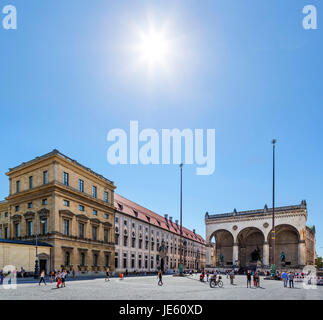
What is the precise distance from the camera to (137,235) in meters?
67.4

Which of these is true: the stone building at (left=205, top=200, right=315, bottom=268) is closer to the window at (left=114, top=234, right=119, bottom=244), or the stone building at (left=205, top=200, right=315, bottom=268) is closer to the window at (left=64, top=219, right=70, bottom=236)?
the window at (left=114, top=234, right=119, bottom=244)

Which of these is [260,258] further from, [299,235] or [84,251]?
[84,251]

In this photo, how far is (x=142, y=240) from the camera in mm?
69312

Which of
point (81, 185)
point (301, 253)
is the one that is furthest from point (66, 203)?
point (301, 253)

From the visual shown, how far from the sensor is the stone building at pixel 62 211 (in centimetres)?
4347

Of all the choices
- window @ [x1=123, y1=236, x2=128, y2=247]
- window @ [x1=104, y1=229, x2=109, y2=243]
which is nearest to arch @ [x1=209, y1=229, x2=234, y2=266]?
window @ [x1=123, y1=236, x2=128, y2=247]

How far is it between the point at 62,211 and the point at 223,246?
145ft

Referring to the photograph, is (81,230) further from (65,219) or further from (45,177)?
(45,177)

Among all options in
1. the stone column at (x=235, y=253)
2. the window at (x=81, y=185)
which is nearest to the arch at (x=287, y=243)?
the stone column at (x=235, y=253)

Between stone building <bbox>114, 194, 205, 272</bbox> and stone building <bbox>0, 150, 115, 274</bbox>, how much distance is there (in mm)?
5718

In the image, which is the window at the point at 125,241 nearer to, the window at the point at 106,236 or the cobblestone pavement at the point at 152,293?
the window at the point at 106,236

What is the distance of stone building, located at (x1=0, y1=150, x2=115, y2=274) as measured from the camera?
143 ft
